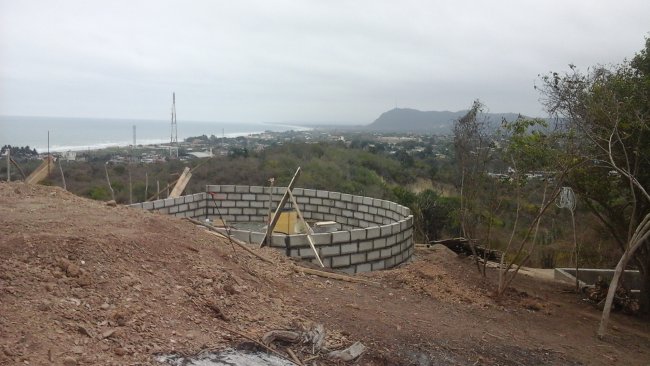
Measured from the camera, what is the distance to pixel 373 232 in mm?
7680

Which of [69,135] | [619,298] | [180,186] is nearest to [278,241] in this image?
[180,186]

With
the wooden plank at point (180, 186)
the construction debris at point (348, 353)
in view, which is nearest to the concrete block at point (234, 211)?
the wooden plank at point (180, 186)

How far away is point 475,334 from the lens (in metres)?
5.11

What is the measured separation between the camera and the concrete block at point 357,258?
7562 mm

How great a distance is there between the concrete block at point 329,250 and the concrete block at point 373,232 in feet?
1.70

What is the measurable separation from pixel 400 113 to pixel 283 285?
38.2m

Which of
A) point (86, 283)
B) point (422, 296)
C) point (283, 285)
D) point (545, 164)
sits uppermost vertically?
point (545, 164)

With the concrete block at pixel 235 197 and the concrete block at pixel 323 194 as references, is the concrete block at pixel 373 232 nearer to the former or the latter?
the concrete block at pixel 323 194

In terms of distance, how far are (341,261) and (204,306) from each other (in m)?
3.57

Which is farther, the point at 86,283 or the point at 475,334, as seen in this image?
the point at 475,334

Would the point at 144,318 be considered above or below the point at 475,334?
above

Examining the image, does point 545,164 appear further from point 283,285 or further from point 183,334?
point 183,334

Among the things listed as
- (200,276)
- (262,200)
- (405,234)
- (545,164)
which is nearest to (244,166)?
(262,200)

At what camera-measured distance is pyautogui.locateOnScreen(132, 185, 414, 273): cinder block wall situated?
7258mm
